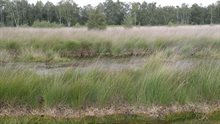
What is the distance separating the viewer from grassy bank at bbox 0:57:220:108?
6.70m

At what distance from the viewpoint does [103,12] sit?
5988 centimetres

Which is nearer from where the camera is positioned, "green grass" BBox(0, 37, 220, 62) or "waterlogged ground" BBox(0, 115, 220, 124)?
"waterlogged ground" BBox(0, 115, 220, 124)

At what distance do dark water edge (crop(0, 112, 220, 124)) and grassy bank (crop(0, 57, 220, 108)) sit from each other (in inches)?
20.2

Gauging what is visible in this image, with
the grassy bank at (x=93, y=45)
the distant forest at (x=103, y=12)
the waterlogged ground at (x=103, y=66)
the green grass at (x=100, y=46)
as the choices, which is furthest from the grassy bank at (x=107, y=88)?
the distant forest at (x=103, y=12)

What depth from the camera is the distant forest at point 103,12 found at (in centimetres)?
6009

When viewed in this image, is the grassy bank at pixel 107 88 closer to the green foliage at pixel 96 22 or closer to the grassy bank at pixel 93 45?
the grassy bank at pixel 93 45

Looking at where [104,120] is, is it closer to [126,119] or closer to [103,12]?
[126,119]

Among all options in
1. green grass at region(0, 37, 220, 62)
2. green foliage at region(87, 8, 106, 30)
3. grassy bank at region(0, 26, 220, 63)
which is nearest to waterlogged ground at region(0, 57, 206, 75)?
grassy bank at region(0, 26, 220, 63)

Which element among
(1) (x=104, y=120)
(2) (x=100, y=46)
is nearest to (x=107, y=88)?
(1) (x=104, y=120)

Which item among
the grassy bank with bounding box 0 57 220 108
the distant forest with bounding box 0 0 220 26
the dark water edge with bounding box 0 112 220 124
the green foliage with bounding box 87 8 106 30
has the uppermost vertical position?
the distant forest with bounding box 0 0 220 26

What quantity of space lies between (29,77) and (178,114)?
292cm

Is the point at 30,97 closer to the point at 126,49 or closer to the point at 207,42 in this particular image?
the point at 126,49

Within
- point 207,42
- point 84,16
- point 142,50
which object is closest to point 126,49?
point 142,50

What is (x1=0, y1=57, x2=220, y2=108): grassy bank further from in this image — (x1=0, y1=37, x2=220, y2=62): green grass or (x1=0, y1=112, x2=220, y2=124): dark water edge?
(x1=0, y1=37, x2=220, y2=62): green grass
